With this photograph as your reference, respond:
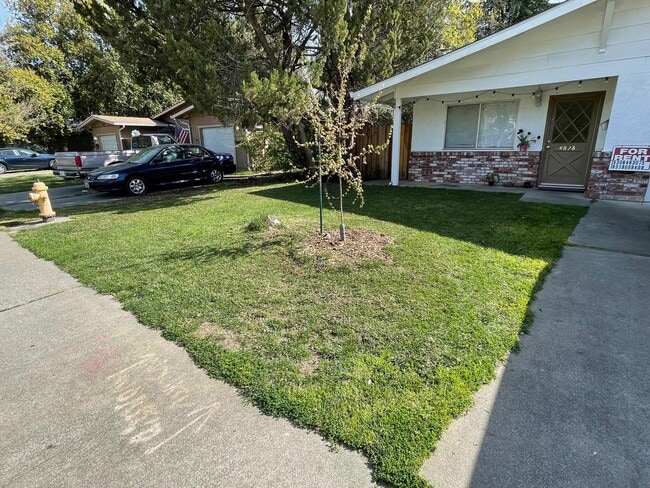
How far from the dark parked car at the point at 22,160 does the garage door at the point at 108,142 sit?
123 inches

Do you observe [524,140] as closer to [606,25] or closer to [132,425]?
[606,25]

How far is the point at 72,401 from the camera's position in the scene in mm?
2375

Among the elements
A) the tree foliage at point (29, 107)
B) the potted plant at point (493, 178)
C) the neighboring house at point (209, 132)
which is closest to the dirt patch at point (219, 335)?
the potted plant at point (493, 178)

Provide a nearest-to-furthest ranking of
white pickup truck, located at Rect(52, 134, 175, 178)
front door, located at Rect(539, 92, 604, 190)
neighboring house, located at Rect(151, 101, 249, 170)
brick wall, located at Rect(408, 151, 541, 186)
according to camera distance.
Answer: front door, located at Rect(539, 92, 604, 190) < brick wall, located at Rect(408, 151, 541, 186) < white pickup truck, located at Rect(52, 134, 175, 178) < neighboring house, located at Rect(151, 101, 249, 170)

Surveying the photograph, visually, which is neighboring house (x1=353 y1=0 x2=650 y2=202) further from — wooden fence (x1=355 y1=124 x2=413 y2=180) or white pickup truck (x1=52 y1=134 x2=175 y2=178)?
white pickup truck (x1=52 y1=134 x2=175 y2=178)

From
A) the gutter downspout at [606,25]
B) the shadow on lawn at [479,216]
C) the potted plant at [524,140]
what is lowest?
the shadow on lawn at [479,216]

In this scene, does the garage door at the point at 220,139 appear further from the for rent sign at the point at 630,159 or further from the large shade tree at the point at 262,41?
the for rent sign at the point at 630,159

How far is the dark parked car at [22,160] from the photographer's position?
21188 millimetres

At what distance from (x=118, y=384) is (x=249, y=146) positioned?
14.0 m

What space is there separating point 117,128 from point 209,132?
771cm

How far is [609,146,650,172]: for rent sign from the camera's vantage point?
278 inches

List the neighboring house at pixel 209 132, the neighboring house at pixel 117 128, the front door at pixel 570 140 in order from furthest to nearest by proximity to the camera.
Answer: the neighboring house at pixel 117 128
the neighboring house at pixel 209 132
the front door at pixel 570 140

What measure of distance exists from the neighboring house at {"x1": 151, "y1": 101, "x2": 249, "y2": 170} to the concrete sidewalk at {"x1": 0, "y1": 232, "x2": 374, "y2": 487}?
1589 centimetres

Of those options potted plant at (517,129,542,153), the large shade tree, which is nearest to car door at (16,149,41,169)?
the large shade tree
